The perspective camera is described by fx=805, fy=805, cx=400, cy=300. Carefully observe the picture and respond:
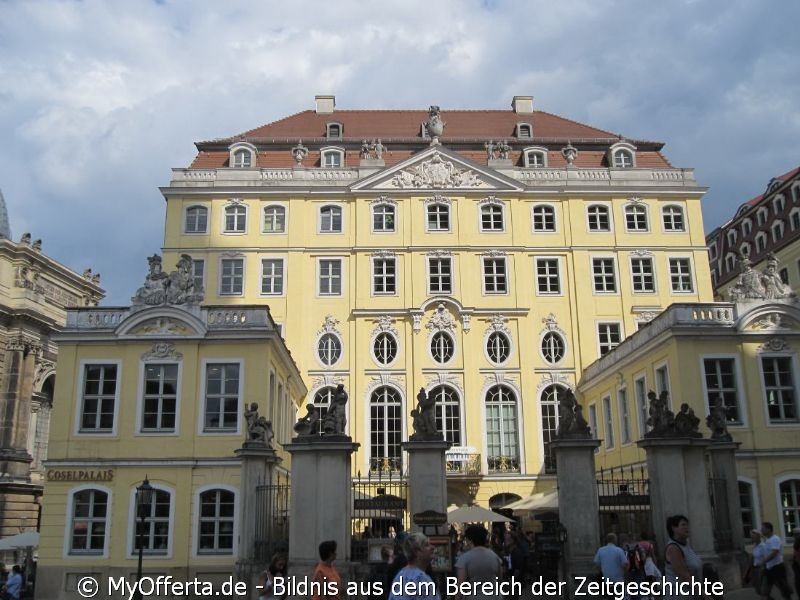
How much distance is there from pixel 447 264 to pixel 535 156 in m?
8.58

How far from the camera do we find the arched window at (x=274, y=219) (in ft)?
140

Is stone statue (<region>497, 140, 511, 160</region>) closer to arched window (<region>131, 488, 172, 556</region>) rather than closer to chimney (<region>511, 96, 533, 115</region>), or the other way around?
chimney (<region>511, 96, 533, 115</region>)

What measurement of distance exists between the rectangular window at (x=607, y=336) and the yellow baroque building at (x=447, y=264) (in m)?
0.07

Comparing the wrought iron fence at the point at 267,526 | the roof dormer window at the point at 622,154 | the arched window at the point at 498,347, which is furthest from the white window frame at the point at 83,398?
the roof dormer window at the point at 622,154

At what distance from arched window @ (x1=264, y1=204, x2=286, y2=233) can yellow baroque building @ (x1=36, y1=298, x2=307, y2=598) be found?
52.6ft

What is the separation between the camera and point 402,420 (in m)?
39.5

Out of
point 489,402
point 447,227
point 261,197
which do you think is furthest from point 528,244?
point 261,197

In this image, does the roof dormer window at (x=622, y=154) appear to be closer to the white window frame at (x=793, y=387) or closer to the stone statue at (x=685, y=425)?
the white window frame at (x=793, y=387)

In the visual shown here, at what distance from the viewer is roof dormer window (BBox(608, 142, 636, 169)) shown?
44688 millimetres

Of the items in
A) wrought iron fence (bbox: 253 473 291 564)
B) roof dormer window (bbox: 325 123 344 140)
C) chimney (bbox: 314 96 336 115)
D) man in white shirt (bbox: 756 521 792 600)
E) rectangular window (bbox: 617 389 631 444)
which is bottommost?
man in white shirt (bbox: 756 521 792 600)

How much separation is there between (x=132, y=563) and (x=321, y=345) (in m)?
17.9

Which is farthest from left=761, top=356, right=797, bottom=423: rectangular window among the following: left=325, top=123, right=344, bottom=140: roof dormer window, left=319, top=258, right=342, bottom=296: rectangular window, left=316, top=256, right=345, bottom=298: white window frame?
left=325, top=123, right=344, bottom=140: roof dormer window

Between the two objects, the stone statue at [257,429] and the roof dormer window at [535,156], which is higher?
the roof dormer window at [535,156]

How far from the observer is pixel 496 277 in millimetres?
41906
